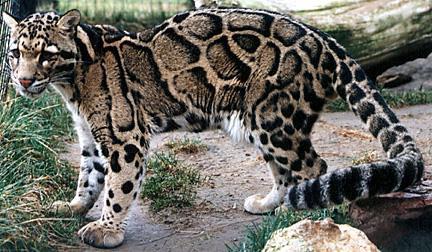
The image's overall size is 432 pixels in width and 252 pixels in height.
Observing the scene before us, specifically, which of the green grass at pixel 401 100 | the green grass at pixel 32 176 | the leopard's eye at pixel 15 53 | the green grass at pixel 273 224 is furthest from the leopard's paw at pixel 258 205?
the green grass at pixel 401 100

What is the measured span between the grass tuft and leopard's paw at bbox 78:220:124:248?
237cm

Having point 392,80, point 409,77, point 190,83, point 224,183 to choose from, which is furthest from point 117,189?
point 409,77

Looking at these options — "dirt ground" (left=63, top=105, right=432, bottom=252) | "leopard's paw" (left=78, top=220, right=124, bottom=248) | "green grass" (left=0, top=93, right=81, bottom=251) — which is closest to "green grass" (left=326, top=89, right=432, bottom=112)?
"dirt ground" (left=63, top=105, right=432, bottom=252)

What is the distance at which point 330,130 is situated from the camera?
936 cm

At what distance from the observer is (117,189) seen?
620 cm

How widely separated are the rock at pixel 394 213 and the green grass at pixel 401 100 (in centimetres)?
448

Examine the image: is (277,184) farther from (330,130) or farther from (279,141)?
(330,130)

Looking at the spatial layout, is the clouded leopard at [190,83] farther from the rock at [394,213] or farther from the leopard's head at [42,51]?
the rock at [394,213]

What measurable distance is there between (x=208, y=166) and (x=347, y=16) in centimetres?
296

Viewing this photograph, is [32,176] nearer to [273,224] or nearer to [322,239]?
[273,224]

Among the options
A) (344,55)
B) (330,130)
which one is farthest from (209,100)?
(330,130)

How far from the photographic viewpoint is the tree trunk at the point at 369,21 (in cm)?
1012

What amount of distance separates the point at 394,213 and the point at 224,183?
2.54 m

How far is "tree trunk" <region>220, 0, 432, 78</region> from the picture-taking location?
10.1 meters
